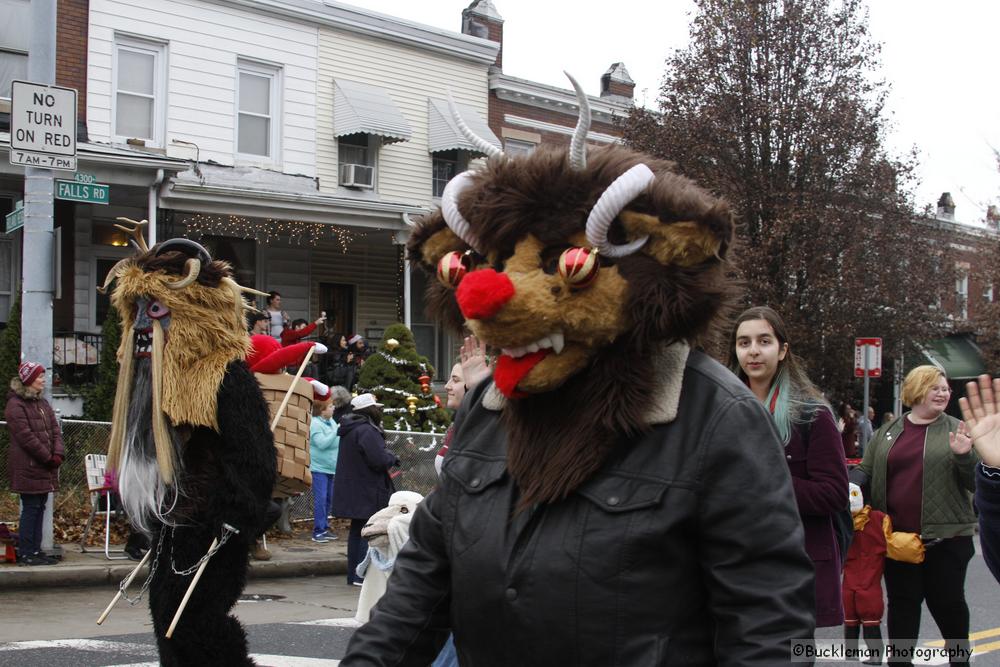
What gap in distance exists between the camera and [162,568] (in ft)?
14.8

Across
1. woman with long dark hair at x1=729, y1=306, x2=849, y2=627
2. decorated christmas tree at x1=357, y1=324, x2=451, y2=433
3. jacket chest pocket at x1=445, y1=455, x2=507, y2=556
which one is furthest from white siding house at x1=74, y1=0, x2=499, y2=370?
jacket chest pocket at x1=445, y1=455, x2=507, y2=556

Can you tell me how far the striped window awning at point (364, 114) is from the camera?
61.1ft

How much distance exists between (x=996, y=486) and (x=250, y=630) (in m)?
5.78

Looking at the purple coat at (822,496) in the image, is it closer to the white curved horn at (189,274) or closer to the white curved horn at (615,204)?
the white curved horn at (615,204)

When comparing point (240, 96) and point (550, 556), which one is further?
point (240, 96)

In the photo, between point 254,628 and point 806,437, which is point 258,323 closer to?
Answer: point 254,628

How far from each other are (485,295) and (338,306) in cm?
1763

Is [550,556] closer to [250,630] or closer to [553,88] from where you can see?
[250,630]

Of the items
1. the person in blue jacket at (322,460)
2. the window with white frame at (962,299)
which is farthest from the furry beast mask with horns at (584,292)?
the window with white frame at (962,299)

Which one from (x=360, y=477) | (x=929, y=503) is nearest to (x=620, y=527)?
(x=929, y=503)

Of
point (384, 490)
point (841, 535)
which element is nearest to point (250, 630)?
point (384, 490)

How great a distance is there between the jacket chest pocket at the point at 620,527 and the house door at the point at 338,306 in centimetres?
1728

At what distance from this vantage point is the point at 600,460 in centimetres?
217

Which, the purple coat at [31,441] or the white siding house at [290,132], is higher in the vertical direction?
the white siding house at [290,132]
